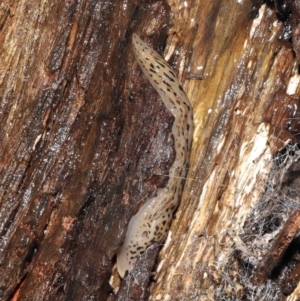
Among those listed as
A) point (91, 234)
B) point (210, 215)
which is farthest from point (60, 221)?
point (210, 215)

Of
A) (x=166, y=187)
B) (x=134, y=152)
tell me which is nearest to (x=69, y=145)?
(x=134, y=152)

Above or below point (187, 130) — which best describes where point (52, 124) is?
below

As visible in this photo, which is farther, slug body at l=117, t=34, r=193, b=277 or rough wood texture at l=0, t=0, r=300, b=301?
slug body at l=117, t=34, r=193, b=277

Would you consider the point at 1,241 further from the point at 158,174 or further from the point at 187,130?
the point at 187,130

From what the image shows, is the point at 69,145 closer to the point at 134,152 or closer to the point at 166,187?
the point at 134,152

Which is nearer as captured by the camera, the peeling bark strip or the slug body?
the peeling bark strip
